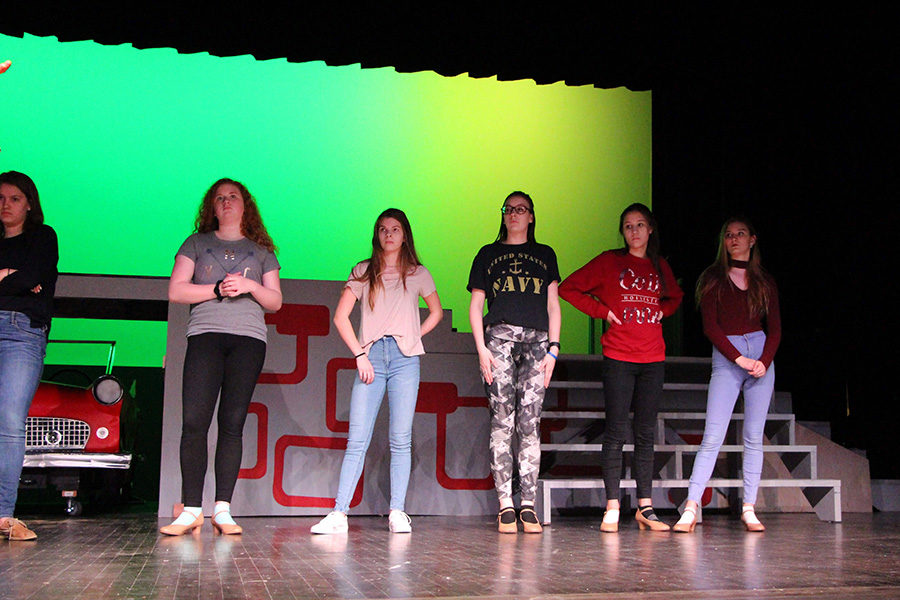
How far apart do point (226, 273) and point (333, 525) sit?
1.14m

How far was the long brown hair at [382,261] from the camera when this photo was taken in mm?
4055

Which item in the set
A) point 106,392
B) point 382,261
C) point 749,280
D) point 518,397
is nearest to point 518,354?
point 518,397

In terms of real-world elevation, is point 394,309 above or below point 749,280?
below

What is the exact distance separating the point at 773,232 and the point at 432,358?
2822mm

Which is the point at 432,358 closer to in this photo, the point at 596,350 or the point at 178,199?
the point at 596,350

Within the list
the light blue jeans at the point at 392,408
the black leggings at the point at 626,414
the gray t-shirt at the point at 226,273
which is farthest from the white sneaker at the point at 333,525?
the black leggings at the point at 626,414

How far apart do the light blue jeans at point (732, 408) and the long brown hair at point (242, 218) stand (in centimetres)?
216

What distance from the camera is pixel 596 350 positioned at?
337 inches

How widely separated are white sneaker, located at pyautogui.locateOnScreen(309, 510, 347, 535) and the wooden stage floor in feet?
0.29

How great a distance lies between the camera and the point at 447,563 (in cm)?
288

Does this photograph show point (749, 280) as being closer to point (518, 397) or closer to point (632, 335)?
point (632, 335)

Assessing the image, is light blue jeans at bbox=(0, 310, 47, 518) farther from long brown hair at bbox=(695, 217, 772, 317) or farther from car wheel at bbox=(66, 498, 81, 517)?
long brown hair at bbox=(695, 217, 772, 317)

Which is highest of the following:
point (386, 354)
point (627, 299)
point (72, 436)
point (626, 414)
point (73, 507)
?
point (627, 299)

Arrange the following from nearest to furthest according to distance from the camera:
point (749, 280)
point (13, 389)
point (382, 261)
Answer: point (13, 389)
point (382, 261)
point (749, 280)
